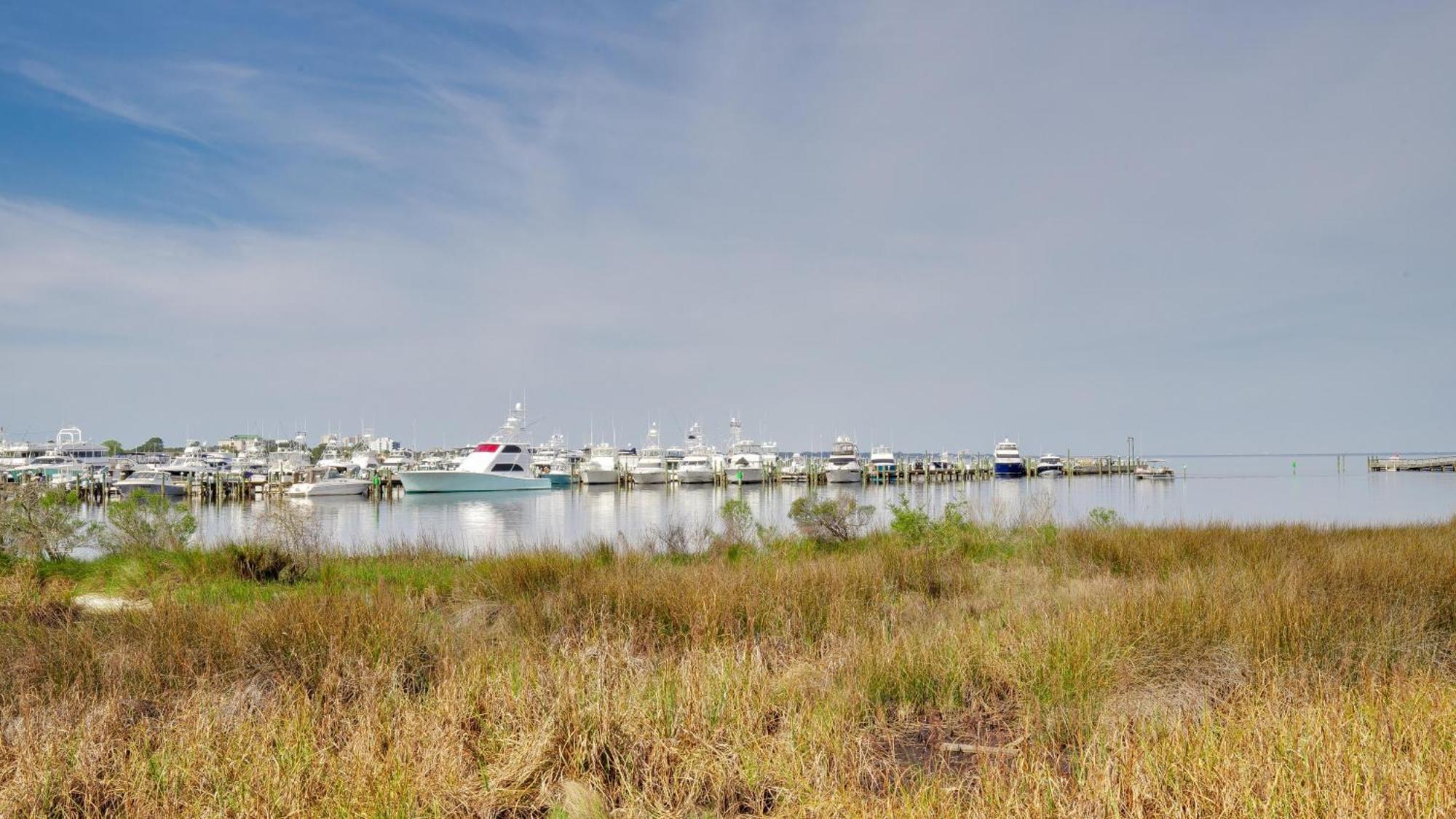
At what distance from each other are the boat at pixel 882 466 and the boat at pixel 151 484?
6325 cm

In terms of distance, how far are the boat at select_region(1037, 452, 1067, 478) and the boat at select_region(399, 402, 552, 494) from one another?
200ft

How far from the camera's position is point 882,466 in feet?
295

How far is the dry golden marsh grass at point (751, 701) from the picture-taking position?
3545 mm

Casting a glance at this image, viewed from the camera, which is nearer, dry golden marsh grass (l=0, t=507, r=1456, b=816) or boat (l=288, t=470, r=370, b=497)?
dry golden marsh grass (l=0, t=507, r=1456, b=816)

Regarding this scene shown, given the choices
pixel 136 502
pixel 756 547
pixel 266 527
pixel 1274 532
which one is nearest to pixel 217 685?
pixel 266 527

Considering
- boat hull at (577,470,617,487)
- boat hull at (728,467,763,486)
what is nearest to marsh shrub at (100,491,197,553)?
boat hull at (577,470,617,487)

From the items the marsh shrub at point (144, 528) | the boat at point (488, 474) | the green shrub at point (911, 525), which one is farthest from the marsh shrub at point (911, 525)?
the boat at point (488, 474)

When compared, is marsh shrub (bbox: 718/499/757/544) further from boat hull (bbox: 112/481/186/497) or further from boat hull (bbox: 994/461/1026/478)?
boat hull (bbox: 994/461/1026/478)

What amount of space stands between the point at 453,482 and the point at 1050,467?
70443 mm

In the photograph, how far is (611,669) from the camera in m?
5.33

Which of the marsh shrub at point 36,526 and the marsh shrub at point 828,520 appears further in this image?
the marsh shrub at point 828,520

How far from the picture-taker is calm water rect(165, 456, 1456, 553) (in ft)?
87.7

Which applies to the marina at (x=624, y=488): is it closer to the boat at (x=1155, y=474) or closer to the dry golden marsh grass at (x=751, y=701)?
the boat at (x=1155, y=474)

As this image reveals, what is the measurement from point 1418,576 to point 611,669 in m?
8.42
